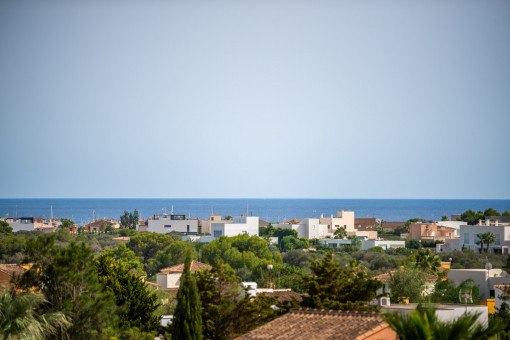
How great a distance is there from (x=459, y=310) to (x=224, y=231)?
94176mm

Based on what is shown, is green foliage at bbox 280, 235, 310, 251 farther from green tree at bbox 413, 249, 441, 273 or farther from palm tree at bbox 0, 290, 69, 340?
palm tree at bbox 0, 290, 69, 340

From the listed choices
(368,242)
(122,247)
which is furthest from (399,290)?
(368,242)

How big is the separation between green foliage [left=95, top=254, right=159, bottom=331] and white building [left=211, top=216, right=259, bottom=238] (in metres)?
85.1

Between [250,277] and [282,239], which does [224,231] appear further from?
[250,277]

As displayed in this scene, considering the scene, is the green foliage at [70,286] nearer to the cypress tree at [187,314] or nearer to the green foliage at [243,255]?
the cypress tree at [187,314]

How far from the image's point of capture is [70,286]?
21.6 metres

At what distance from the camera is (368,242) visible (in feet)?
327

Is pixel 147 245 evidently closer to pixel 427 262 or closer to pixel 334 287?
pixel 427 262

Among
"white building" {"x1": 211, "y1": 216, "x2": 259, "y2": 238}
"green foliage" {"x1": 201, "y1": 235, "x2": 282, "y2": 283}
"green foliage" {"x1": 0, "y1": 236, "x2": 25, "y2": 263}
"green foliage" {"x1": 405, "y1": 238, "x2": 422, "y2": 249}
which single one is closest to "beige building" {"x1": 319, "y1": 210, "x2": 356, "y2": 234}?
"white building" {"x1": 211, "y1": 216, "x2": 259, "y2": 238}

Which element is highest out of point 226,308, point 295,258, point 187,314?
point 187,314

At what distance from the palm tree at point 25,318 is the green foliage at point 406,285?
20307 millimetres

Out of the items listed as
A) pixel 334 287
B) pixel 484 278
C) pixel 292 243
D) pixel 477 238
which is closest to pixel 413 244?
pixel 477 238

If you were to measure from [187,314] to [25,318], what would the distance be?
442cm

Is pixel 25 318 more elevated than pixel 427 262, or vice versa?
pixel 25 318
